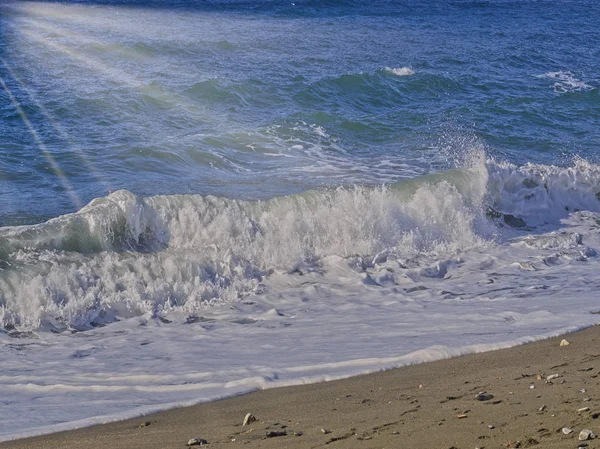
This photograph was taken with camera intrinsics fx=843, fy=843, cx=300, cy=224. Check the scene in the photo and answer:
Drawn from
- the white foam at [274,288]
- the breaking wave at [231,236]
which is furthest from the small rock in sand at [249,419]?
the breaking wave at [231,236]

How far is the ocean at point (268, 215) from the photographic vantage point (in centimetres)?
684

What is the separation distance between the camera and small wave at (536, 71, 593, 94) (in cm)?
2017

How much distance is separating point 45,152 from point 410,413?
9.47 metres

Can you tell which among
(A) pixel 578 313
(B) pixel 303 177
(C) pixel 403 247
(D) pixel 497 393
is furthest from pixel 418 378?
(B) pixel 303 177

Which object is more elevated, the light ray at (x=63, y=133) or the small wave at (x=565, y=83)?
the small wave at (x=565, y=83)

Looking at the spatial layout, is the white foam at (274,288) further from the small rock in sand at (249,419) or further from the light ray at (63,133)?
the light ray at (63,133)

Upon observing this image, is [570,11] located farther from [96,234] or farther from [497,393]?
[497,393]

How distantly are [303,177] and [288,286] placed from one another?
12.3ft

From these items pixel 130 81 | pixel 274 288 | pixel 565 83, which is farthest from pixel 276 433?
→ pixel 565 83

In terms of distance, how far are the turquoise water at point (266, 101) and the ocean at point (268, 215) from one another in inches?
2.8

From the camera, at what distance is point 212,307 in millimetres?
8414

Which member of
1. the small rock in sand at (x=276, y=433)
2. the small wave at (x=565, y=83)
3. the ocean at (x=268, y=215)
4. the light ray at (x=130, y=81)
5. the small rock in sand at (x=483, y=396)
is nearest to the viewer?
Result: the small rock in sand at (x=276, y=433)

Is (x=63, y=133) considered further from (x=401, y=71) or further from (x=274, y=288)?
(x=401, y=71)

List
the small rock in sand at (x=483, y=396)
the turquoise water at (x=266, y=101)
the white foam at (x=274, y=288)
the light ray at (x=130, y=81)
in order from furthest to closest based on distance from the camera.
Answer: the light ray at (x=130, y=81)
the turquoise water at (x=266, y=101)
the white foam at (x=274, y=288)
the small rock in sand at (x=483, y=396)
